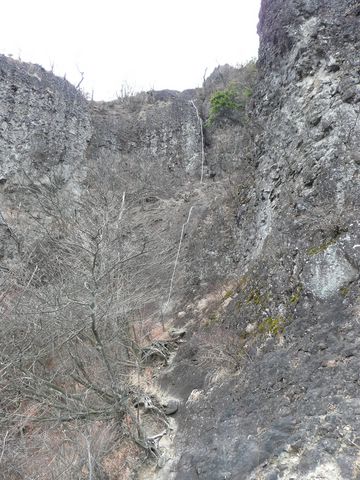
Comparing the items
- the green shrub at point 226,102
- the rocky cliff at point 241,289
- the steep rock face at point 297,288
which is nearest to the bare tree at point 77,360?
the rocky cliff at point 241,289

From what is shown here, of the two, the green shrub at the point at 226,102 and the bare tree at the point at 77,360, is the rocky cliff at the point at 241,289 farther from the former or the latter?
the green shrub at the point at 226,102

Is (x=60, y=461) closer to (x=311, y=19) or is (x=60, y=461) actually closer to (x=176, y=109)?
(x=311, y=19)

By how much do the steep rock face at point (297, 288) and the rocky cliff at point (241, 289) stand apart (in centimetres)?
2

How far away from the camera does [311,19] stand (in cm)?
815

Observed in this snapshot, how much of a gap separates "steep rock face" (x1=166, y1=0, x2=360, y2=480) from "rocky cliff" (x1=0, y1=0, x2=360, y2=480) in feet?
0.07

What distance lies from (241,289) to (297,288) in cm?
161

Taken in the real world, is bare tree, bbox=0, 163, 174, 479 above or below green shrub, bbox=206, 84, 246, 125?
below

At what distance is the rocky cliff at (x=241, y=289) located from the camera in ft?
13.3

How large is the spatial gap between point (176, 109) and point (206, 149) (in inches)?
106

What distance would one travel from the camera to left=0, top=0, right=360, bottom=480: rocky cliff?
4051mm

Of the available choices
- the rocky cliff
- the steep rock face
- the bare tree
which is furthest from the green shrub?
the bare tree

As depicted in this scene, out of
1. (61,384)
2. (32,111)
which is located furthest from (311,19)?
(32,111)

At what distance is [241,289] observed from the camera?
6.67m

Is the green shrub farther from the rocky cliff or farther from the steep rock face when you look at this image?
the steep rock face
